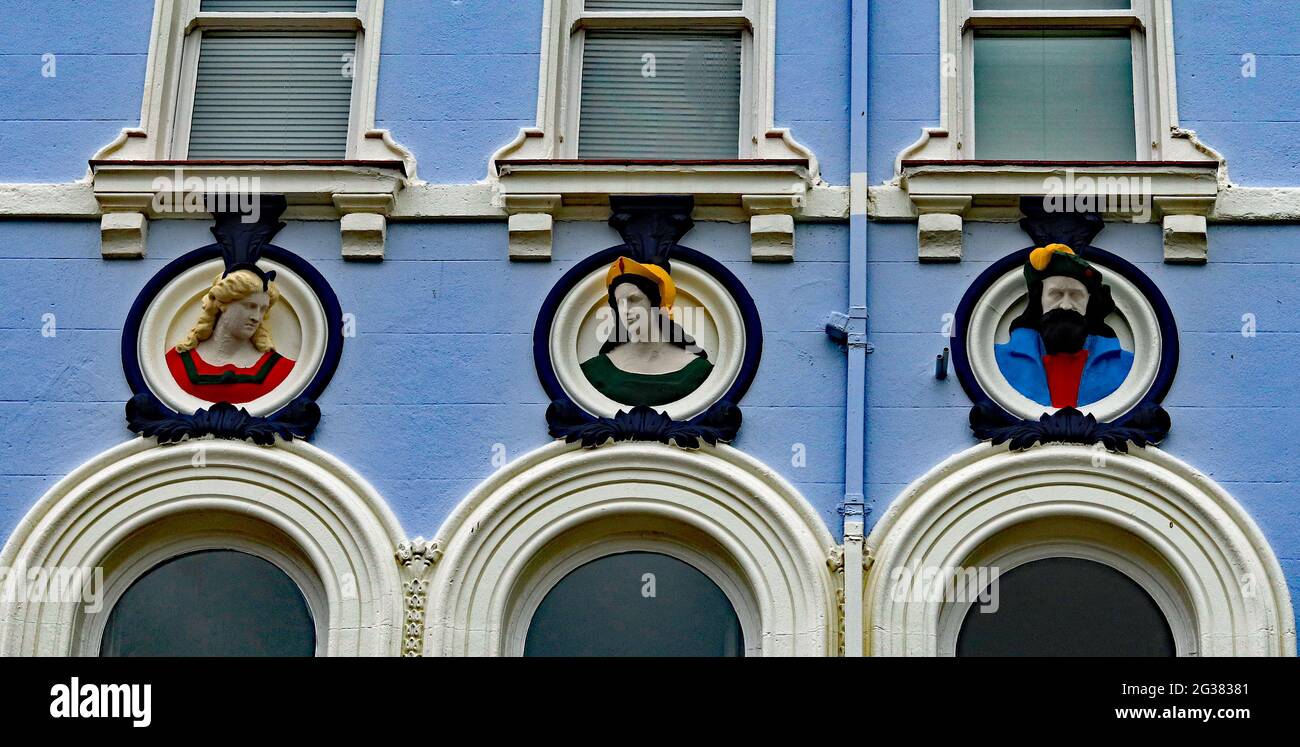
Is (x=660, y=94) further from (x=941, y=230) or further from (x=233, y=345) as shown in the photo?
(x=233, y=345)

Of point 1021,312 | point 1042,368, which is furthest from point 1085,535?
point 1021,312

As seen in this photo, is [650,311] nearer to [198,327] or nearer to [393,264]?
[393,264]

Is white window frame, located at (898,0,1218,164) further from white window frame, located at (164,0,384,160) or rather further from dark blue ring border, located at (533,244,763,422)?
white window frame, located at (164,0,384,160)

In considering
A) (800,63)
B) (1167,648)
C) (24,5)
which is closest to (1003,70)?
(800,63)

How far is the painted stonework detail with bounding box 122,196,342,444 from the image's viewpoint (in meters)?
11.5

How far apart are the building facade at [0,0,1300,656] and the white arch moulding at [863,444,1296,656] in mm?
22

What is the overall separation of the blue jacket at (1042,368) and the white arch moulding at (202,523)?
11.9 feet

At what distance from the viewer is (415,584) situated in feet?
36.4

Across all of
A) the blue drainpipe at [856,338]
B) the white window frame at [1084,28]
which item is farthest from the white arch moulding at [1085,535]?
the white window frame at [1084,28]

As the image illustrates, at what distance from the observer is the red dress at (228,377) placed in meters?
11.7

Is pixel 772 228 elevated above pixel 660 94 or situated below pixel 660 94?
below

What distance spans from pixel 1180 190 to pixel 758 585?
3401 millimetres

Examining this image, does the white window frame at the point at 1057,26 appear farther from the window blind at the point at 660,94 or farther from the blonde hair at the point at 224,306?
the blonde hair at the point at 224,306

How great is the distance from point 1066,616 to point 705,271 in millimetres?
2851
